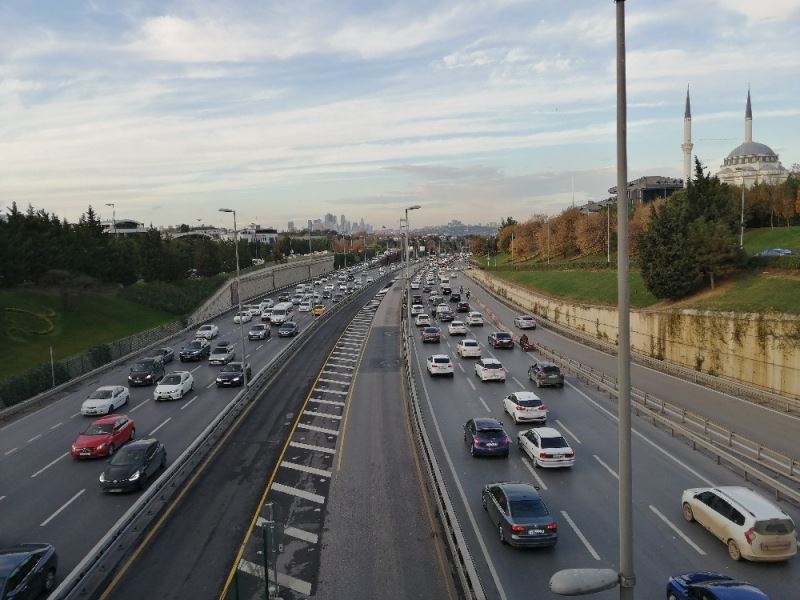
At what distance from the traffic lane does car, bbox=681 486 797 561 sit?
8.49 m

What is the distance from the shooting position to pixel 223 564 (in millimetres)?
16141

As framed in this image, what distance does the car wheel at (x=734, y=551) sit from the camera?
15.5 m

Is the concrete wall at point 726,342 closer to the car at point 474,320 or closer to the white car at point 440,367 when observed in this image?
the car at point 474,320

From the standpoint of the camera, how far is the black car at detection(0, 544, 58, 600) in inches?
538

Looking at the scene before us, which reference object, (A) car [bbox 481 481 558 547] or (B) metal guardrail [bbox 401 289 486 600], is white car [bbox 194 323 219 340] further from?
(A) car [bbox 481 481 558 547]

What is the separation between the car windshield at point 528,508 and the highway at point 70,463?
1163 cm

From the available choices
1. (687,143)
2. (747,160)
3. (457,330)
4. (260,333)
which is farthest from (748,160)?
(260,333)

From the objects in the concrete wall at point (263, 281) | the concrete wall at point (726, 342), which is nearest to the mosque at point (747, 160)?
the concrete wall at point (263, 281)

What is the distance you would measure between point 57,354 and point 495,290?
213 feet

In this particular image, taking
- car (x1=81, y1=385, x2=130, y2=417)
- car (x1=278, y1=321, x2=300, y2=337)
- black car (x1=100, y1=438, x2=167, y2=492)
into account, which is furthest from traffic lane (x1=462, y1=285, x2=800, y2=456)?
car (x1=81, y1=385, x2=130, y2=417)

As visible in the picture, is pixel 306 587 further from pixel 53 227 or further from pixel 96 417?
pixel 53 227

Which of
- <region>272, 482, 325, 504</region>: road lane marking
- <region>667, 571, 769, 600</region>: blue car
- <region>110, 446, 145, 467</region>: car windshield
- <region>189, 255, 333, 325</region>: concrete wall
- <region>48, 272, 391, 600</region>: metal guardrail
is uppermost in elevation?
<region>189, 255, 333, 325</region>: concrete wall

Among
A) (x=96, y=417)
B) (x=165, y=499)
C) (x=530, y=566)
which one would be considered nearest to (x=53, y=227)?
(x=96, y=417)

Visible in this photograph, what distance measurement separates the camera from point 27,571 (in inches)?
559
